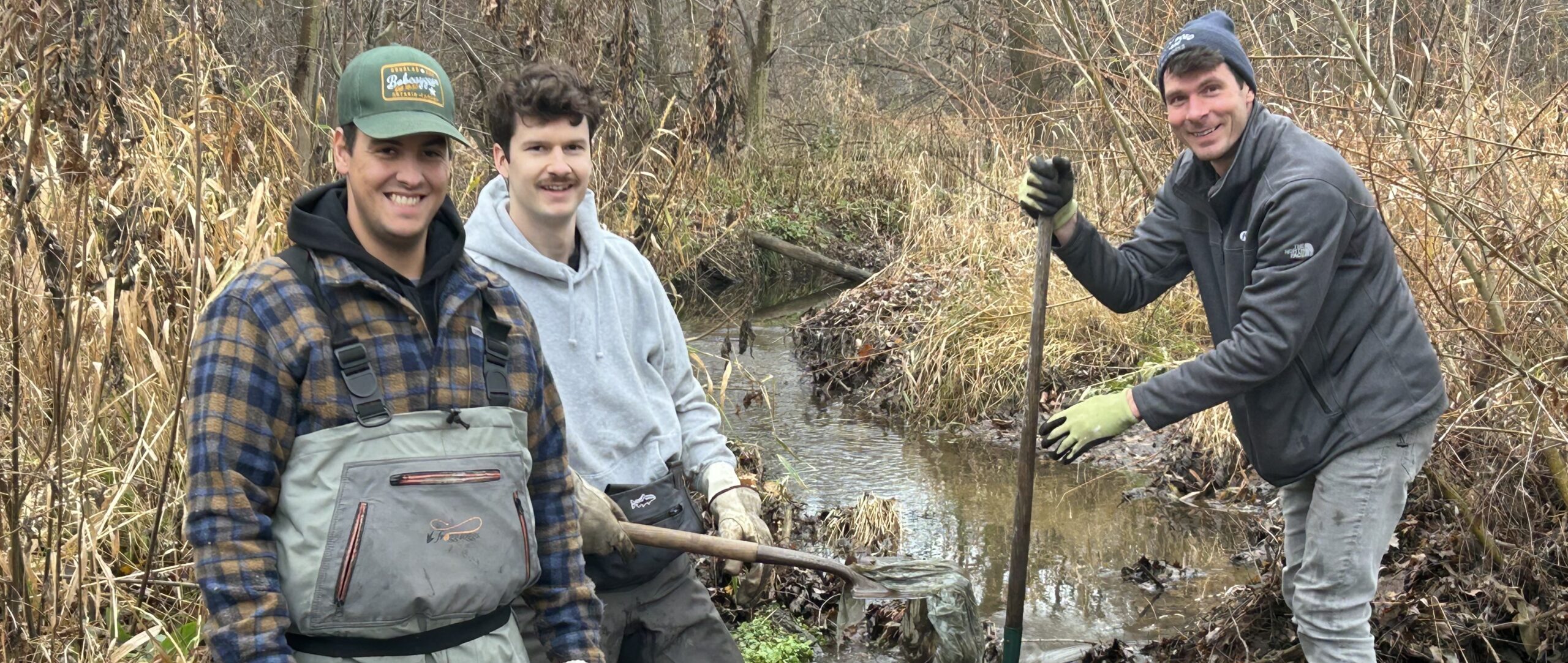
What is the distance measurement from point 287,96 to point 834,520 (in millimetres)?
3209

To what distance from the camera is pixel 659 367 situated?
3.24m

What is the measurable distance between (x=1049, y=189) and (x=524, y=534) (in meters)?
2.39

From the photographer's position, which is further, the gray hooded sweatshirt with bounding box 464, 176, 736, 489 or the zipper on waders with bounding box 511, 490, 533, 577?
the gray hooded sweatshirt with bounding box 464, 176, 736, 489

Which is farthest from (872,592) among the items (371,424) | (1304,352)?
(371,424)

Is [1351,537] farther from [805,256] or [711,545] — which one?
[805,256]

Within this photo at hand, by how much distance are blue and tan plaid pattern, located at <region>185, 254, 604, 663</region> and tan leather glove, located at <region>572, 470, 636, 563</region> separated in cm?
69

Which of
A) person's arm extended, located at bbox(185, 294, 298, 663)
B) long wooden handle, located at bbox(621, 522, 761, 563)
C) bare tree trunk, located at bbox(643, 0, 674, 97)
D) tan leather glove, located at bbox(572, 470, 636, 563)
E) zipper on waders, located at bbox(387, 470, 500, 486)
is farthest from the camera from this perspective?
bare tree trunk, located at bbox(643, 0, 674, 97)

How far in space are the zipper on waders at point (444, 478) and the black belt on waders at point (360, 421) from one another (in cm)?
9

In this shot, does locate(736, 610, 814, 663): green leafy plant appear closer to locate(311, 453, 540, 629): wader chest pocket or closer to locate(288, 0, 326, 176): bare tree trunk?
locate(311, 453, 540, 629): wader chest pocket

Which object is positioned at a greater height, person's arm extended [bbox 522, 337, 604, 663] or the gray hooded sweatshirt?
the gray hooded sweatshirt

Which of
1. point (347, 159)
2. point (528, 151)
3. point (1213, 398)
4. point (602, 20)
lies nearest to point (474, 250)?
point (528, 151)

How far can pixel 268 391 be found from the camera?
1889 millimetres

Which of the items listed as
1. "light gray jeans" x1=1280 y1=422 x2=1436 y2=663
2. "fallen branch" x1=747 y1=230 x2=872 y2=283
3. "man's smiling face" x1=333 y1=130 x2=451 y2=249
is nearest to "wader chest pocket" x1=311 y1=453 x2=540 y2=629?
"man's smiling face" x1=333 y1=130 x2=451 y2=249

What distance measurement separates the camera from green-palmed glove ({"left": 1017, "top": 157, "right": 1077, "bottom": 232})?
3.94 meters
